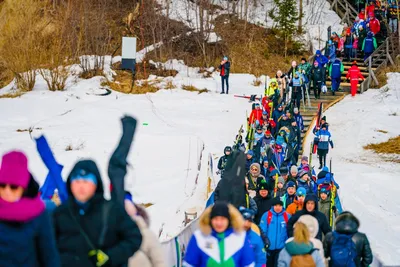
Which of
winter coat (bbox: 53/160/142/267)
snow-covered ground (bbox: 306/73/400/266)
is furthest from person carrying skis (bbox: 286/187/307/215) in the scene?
winter coat (bbox: 53/160/142/267)

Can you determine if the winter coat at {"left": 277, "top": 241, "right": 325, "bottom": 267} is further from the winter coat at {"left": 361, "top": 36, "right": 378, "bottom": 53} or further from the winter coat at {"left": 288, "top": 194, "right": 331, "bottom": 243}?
the winter coat at {"left": 361, "top": 36, "right": 378, "bottom": 53}

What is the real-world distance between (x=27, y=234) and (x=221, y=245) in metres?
1.56

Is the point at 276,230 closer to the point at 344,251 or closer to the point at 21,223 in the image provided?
the point at 344,251

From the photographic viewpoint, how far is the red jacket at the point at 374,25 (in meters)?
28.6

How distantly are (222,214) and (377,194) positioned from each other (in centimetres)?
1212

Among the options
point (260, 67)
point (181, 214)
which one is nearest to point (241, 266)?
point (181, 214)

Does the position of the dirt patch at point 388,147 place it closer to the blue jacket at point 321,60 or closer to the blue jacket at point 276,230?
the blue jacket at point 321,60

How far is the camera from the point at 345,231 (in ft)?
20.5

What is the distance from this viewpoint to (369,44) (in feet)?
91.4

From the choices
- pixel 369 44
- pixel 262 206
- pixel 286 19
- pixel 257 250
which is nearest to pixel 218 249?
pixel 257 250

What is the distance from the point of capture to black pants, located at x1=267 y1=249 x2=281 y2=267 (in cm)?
769

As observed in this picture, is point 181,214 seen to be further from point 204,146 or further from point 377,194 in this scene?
point 204,146

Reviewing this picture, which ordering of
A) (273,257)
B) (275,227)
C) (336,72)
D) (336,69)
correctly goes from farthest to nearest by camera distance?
(336,72) → (336,69) → (273,257) → (275,227)

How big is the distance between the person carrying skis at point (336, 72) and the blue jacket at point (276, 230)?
56.7 feet
